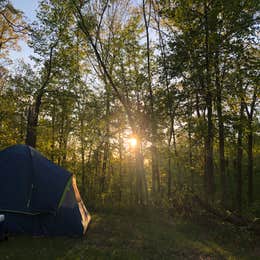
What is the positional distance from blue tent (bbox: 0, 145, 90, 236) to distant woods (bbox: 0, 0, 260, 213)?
5.21 m

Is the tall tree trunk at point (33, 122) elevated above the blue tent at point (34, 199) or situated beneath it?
elevated above

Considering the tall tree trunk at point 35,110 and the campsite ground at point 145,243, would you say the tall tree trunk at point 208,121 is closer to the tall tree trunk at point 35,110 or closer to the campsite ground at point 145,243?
the campsite ground at point 145,243

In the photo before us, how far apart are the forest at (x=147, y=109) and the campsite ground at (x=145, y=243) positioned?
6cm

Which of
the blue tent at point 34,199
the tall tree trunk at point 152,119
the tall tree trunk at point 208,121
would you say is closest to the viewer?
the blue tent at point 34,199

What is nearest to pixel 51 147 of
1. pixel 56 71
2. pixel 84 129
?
pixel 84 129

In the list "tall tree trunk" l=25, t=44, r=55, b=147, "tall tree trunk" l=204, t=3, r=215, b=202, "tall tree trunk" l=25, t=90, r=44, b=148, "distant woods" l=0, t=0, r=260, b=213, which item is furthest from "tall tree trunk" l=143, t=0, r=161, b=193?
"tall tree trunk" l=25, t=90, r=44, b=148

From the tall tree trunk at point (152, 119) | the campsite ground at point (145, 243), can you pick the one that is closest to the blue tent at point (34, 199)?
the campsite ground at point (145, 243)

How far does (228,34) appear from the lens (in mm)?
9750

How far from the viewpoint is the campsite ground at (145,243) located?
4.98 meters

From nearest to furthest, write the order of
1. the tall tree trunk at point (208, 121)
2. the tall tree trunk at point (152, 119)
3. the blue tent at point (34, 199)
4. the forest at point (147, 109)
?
the blue tent at point (34, 199) < the forest at point (147, 109) < the tall tree trunk at point (208, 121) < the tall tree trunk at point (152, 119)

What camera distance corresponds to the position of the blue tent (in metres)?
5.95

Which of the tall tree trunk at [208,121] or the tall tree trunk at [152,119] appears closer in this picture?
the tall tree trunk at [208,121]

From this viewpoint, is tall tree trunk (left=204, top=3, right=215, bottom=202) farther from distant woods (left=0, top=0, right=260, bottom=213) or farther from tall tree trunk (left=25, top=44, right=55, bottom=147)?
tall tree trunk (left=25, top=44, right=55, bottom=147)

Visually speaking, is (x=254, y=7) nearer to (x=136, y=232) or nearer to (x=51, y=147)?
(x=136, y=232)
